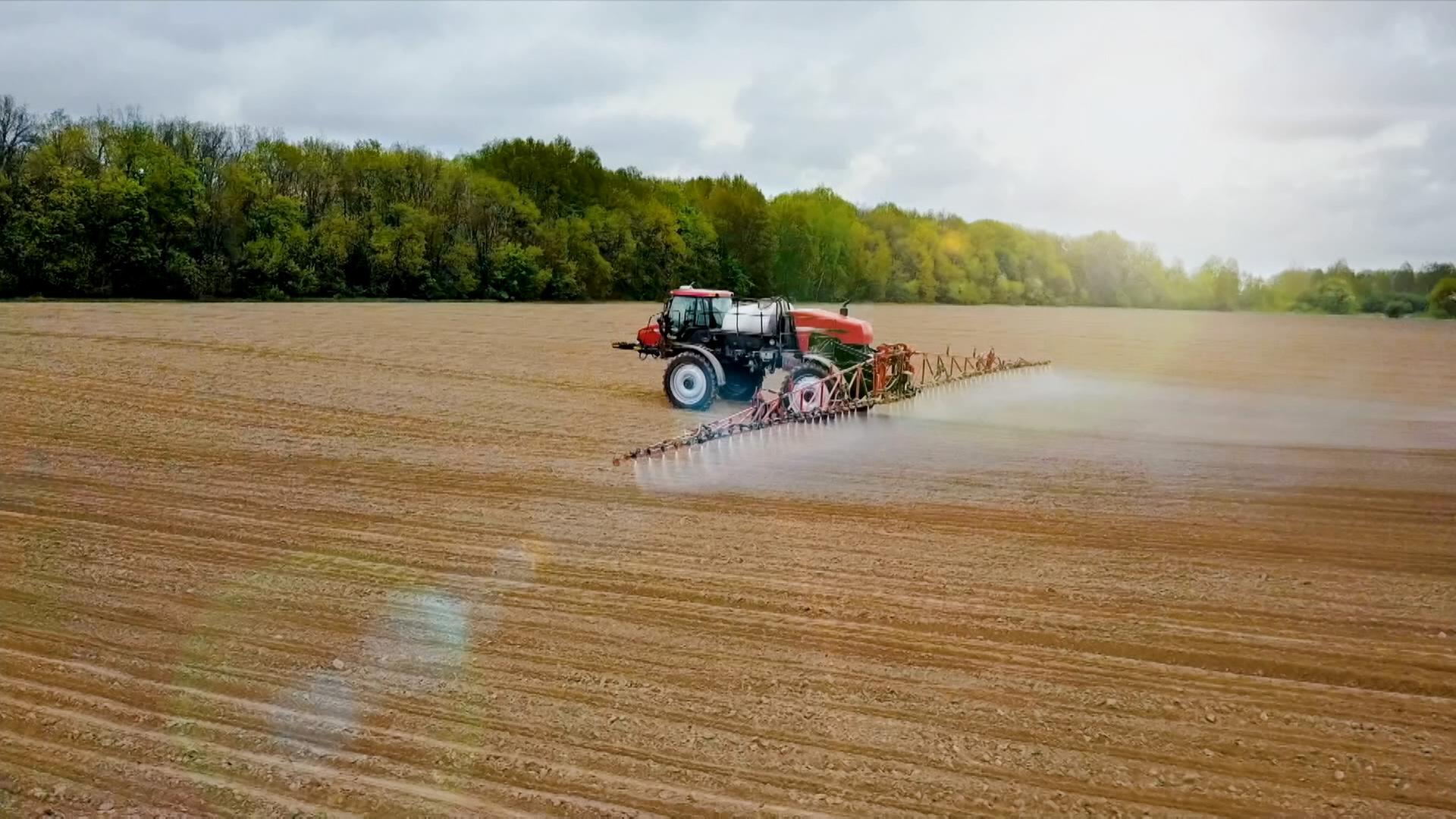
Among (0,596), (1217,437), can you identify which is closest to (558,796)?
(0,596)

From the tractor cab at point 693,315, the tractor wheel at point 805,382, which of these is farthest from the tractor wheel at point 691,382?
the tractor wheel at point 805,382

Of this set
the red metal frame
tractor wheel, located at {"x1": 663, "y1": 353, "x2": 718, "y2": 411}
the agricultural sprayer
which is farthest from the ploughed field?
tractor wheel, located at {"x1": 663, "y1": 353, "x2": 718, "y2": 411}

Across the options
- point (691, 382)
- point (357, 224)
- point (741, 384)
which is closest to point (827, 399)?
point (741, 384)

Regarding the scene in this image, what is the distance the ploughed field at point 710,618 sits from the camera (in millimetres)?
4828

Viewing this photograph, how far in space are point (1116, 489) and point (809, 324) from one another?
8438 millimetres

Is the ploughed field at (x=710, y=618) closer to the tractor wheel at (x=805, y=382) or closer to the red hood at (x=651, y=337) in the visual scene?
the tractor wheel at (x=805, y=382)

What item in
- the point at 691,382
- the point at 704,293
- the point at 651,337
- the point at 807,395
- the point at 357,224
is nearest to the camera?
the point at 807,395

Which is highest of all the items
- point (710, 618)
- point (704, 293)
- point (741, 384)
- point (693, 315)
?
point (704, 293)

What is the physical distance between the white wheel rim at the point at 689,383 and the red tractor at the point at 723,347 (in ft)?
0.04

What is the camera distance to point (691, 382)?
1675 centimetres

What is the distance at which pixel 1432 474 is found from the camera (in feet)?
41.6

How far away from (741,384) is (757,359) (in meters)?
1.08

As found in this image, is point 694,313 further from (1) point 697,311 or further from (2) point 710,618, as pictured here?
(2) point 710,618

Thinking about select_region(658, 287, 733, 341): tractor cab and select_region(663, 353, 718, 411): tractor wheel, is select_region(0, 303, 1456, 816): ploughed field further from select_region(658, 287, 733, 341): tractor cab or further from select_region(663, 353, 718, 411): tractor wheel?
select_region(658, 287, 733, 341): tractor cab
